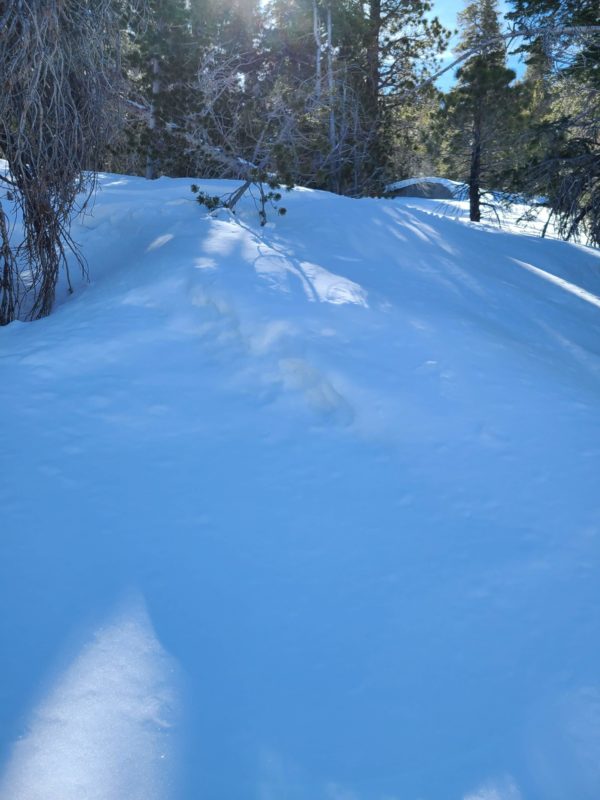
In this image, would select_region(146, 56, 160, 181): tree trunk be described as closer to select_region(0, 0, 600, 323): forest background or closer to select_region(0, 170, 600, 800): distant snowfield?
select_region(0, 0, 600, 323): forest background

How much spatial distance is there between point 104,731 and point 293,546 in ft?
3.74

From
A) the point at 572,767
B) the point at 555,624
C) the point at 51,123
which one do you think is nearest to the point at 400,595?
the point at 555,624

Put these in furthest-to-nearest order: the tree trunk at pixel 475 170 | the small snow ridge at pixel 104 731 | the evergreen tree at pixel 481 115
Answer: the tree trunk at pixel 475 170 → the evergreen tree at pixel 481 115 → the small snow ridge at pixel 104 731

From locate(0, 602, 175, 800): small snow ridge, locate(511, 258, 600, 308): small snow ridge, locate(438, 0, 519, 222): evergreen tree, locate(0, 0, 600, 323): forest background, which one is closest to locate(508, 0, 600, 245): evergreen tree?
locate(0, 0, 600, 323): forest background

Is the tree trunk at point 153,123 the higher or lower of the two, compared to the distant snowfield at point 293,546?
higher

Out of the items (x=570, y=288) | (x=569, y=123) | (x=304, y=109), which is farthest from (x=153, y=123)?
(x=570, y=288)

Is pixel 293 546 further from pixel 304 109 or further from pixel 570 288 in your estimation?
pixel 304 109

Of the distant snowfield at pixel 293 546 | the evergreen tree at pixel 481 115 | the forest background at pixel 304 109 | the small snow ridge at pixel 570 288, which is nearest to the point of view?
the distant snowfield at pixel 293 546

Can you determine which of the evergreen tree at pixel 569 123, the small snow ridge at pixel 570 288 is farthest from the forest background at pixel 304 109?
the small snow ridge at pixel 570 288

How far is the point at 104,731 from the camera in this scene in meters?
1.94

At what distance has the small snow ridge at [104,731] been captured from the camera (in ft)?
5.83

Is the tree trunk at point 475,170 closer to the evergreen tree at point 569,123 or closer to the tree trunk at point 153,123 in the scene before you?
the evergreen tree at point 569,123

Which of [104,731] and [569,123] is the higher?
[569,123]

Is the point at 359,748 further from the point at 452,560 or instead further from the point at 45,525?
the point at 45,525
